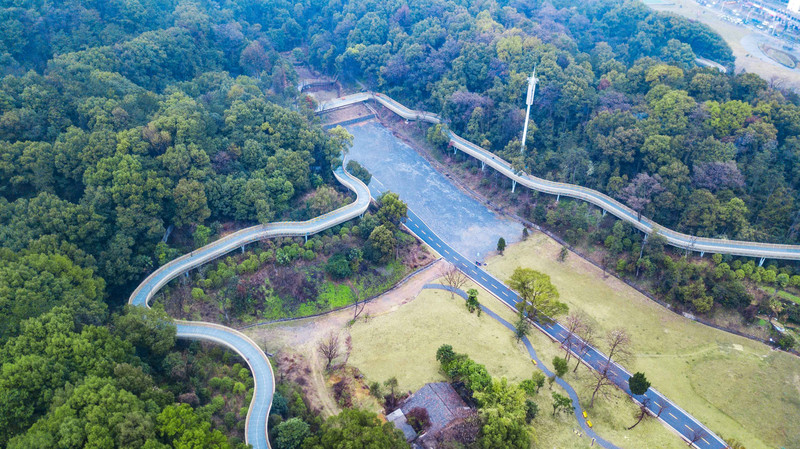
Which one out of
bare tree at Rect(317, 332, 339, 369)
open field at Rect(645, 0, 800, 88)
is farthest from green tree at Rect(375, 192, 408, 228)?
open field at Rect(645, 0, 800, 88)

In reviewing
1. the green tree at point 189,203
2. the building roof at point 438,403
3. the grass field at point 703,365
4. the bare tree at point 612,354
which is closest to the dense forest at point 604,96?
the grass field at point 703,365

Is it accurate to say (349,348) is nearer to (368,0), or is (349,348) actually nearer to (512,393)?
(512,393)

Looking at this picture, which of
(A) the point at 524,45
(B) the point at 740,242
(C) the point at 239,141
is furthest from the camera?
(A) the point at 524,45

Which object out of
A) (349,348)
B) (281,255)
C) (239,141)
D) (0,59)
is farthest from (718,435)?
(0,59)

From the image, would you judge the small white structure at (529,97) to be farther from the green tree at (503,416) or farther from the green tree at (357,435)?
the green tree at (357,435)

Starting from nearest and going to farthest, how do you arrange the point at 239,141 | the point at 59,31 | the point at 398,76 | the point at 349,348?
the point at 349,348 → the point at 239,141 → the point at 59,31 → the point at 398,76

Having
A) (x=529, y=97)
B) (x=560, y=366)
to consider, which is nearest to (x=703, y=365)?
(x=560, y=366)

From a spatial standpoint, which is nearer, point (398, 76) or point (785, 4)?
point (398, 76)
